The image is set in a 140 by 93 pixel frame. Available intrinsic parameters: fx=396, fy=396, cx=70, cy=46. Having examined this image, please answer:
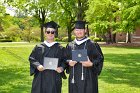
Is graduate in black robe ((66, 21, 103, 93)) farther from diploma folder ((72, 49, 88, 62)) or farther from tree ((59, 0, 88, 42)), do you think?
tree ((59, 0, 88, 42))

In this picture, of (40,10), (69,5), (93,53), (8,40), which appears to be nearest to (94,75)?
(93,53)

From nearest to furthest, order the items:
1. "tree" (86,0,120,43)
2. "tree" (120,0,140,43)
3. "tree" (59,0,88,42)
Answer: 1. "tree" (120,0,140,43)
2. "tree" (86,0,120,43)
3. "tree" (59,0,88,42)

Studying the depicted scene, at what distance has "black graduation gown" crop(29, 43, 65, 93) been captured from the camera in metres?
8.40

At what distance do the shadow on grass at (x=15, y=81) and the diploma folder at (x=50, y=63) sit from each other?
17.8ft

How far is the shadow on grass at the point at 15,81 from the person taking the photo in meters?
14.0

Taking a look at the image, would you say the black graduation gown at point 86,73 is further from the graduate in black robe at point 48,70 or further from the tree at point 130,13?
the tree at point 130,13

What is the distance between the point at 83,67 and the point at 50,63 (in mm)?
701

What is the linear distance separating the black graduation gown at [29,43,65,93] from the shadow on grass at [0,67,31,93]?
514cm

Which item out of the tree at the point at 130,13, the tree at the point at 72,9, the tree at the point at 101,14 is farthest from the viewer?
the tree at the point at 72,9

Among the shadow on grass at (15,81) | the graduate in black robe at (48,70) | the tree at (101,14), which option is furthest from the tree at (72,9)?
the graduate in black robe at (48,70)

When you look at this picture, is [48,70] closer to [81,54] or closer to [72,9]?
[81,54]

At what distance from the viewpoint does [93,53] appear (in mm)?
8414

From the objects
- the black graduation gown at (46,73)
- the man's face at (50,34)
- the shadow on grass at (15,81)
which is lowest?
the shadow on grass at (15,81)

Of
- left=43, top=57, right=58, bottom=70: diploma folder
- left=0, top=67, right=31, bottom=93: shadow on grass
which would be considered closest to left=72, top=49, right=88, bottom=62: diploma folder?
left=43, top=57, right=58, bottom=70: diploma folder
